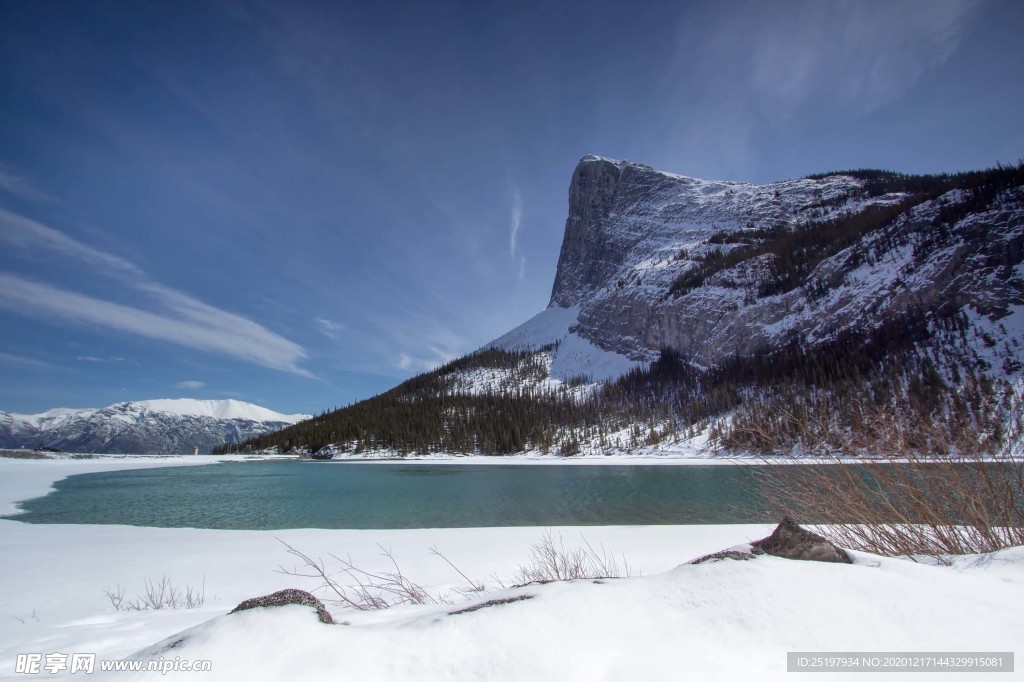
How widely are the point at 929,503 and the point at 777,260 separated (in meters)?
128

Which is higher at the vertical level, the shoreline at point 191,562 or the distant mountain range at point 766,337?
the distant mountain range at point 766,337

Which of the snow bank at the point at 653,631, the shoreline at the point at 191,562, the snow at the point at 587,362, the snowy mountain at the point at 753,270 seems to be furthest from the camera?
the snow at the point at 587,362

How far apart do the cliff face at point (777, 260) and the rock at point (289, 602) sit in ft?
289

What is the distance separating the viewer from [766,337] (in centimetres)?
10006

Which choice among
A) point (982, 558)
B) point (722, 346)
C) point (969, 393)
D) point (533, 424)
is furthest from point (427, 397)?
point (982, 558)

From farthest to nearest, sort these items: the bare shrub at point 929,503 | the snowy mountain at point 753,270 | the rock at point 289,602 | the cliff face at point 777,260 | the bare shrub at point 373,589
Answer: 1. the cliff face at point 777,260
2. the snowy mountain at point 753,270
3. the bare shrub at point 373,589
4. the bare shrub at point 929,503
5. the rock at point 289,602

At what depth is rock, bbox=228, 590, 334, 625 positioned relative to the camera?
2.48m

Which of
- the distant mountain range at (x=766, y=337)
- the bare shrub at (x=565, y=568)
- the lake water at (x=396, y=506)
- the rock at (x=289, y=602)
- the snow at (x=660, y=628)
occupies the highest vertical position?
the distant mountain range at (x=766, y=337)

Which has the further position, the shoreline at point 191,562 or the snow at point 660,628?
the shoreline at point 191,562

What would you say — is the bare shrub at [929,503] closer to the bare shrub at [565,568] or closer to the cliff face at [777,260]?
the bare shrub at [565,568]

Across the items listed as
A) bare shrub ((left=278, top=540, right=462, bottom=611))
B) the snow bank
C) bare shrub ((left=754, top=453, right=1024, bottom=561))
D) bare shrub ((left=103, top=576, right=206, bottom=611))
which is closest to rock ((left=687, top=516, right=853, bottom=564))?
the snow bank

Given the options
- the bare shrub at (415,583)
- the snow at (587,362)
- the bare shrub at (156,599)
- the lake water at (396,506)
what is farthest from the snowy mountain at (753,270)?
the bare shrub at (156,599)

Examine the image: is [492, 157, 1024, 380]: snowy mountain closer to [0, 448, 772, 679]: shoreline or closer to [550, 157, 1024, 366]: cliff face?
[550, 157, 1024, 366]: cliff face

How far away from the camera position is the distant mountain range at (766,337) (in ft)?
183
